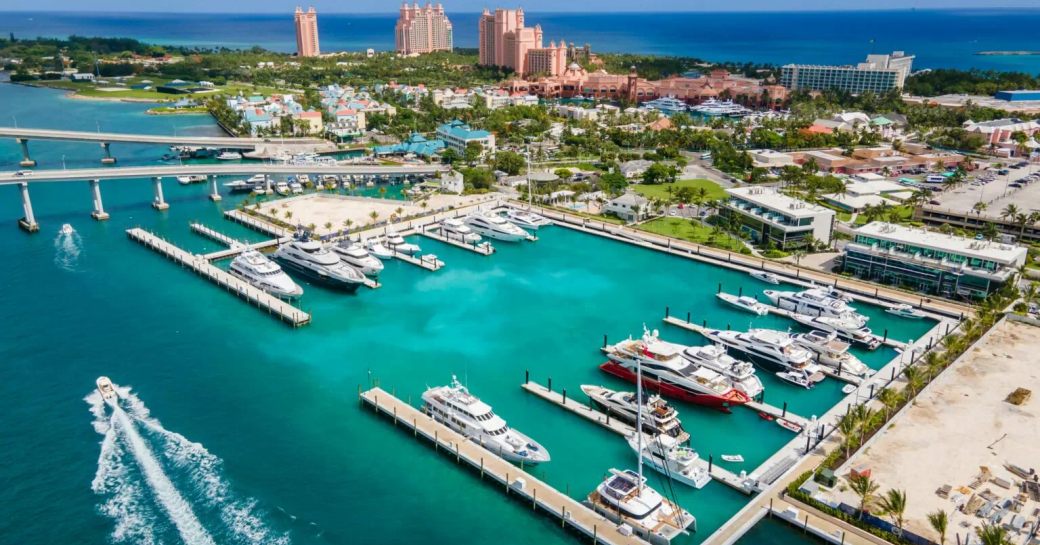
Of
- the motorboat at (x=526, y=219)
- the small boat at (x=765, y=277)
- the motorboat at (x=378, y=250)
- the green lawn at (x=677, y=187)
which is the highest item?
the green lawn at (x=677, y=187)

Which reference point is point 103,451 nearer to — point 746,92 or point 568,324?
point 568,324

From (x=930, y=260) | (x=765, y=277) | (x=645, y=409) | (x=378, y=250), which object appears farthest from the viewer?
(x=378, y=250)

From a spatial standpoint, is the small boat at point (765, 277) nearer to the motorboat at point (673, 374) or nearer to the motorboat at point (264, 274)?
the motorboat at point (673, 374)

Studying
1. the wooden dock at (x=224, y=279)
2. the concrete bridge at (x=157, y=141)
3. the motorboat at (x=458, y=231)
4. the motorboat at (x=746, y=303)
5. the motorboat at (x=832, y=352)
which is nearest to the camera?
the motorboat at (x=832, y=352)

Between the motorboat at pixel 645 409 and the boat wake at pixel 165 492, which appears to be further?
the motorboat at pixel 645 409

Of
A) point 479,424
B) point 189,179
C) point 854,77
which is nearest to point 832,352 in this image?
point 479,424

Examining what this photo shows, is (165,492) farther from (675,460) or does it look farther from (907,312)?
(907,312)

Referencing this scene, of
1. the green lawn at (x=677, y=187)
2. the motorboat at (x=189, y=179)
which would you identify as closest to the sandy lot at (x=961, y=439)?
the green lawn at (x=677, y=187)
